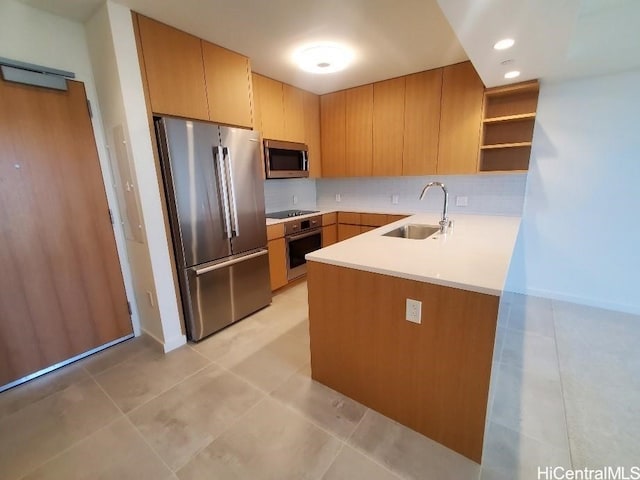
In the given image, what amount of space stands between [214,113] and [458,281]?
2.30 meters

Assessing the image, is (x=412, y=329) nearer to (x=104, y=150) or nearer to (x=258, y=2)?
(x=258, y=2)

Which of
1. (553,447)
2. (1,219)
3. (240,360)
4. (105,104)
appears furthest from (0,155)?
(553,447)

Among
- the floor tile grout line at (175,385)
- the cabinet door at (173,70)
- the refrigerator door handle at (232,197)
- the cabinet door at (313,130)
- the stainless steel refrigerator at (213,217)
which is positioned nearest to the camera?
the floor tile grout line at (175,385)

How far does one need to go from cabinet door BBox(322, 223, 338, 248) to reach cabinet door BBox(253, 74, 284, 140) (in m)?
1.32

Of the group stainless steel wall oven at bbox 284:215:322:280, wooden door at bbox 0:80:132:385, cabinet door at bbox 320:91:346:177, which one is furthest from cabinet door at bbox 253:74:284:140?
wooden door at bbox 0:80:132:385

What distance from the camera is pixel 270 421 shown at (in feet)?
5.29

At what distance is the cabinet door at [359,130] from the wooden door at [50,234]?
2777 mm

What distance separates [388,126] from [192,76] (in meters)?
2.27

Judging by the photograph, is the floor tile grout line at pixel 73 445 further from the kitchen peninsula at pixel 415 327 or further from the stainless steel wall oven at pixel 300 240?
the stainless steel wall oven at pixel 300 240

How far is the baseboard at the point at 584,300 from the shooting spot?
2.76 metres

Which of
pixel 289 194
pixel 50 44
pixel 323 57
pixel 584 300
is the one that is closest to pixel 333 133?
pixel 289 194

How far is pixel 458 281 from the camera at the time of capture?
1219 millimetres

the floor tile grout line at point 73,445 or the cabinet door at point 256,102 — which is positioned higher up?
the cabinet door at point 256,102

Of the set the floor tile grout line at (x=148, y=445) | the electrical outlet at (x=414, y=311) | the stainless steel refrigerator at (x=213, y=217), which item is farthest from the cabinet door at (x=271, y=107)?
the floor tile grout line at (x=148, y=445)
